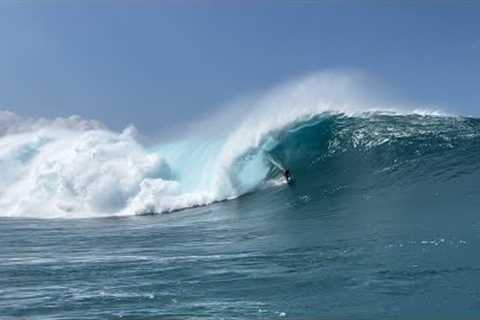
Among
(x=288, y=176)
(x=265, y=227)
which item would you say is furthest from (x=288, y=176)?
(x=265, y=227)

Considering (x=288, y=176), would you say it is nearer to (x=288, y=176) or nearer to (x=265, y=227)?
(x=288, y=176)

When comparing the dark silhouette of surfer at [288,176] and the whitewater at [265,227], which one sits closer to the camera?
the whitewater at [265,227]

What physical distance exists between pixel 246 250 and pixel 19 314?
6.99m

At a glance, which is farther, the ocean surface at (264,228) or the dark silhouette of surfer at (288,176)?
the dark silhouette of surfer at (288,176)

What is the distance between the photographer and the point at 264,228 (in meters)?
21.4

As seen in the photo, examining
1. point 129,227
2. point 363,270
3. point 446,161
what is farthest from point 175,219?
point 363,270

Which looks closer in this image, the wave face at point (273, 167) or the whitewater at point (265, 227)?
the whitewater at point (265, 227)

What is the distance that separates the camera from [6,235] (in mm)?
24672

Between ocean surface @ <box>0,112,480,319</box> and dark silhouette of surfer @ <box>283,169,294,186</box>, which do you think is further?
dark silhouette of surfer @ <box>283,169,294,186</box>

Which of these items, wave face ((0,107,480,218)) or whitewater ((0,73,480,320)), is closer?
whitewater ((0,73,480,320))

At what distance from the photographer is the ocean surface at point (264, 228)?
445 inches

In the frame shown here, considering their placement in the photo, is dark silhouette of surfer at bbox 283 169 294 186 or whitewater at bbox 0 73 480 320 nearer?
whitewater at bbox 0 73 480 320

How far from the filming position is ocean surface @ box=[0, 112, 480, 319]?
11.3m

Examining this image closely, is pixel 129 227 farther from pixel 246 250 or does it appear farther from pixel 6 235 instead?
pixel 246 250
